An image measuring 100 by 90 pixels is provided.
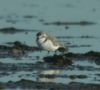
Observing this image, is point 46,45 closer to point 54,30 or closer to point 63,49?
point 63,49

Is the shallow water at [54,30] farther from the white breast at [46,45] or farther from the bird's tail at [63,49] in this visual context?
the bird's tail at [63,49]

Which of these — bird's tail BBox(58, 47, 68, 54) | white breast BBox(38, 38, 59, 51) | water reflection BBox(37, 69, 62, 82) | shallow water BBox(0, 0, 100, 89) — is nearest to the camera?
water reflection BBox(37, 69, 62, 82)

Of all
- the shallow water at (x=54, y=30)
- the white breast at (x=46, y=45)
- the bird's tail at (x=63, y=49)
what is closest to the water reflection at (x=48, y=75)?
the shallow water at (x=54, y=30)

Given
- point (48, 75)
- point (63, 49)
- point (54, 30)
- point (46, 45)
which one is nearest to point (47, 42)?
point (46, 45)

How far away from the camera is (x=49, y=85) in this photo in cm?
1803

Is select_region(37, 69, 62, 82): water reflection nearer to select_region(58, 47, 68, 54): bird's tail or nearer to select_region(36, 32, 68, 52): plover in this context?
select_region(36, 32, 68, 52): plover

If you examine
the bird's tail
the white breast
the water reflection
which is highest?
the white breast

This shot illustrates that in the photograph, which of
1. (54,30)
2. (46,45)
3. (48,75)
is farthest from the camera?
(54,30)

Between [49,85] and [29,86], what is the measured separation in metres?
0.48

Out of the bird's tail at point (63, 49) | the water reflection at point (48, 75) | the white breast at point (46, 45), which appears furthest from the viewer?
the bird's tail at point (63, 49)

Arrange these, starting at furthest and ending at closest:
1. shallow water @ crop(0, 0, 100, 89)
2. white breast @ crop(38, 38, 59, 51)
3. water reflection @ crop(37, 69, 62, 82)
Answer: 1. white breast @ crop(38, 38, 59, 51)
2. shallow water @ crop(0, 0, 100, 89)
3. water reflection @ crop(37, 69, 62, 82)

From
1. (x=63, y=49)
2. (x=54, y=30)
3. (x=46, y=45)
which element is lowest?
(x=63, y=49)

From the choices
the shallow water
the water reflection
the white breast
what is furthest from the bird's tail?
the water reflection

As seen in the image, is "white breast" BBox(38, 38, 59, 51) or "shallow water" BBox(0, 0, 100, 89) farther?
"white breast" BBox(38, 38, 59, 51)
